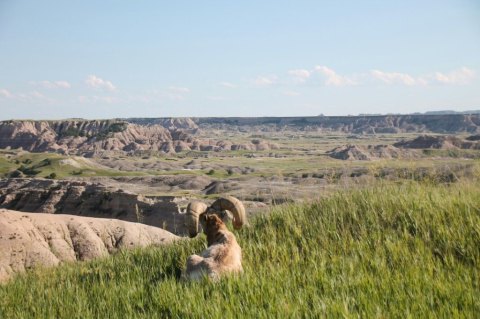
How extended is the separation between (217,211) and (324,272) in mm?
3460

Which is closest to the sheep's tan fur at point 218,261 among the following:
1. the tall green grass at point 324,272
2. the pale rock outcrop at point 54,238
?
the tall green grass at point 324,272

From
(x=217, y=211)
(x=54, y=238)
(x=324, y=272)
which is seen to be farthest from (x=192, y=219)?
(x=54, y=238)

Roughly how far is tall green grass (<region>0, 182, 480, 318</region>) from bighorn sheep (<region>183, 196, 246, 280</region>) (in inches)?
9.1

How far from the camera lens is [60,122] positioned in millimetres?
188750

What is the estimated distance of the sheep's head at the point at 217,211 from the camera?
8062 mm

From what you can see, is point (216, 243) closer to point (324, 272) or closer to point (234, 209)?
point (234, 209)

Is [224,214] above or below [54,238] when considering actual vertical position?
above

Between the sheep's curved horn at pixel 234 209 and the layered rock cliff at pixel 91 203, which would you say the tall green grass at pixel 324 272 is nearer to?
the sheep's curved horn at pixel 234 209

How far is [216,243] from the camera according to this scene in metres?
6.84

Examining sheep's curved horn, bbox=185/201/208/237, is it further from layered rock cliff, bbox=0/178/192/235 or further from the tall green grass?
layered rock cliff, bbox=0/178/192/235

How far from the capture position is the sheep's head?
317 inches

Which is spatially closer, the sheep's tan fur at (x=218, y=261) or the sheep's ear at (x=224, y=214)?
the sheep's tan fur at (x=218, y=261)

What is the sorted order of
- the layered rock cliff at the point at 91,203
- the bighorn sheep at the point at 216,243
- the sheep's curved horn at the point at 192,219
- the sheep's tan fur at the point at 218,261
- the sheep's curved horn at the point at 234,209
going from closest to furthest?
the sheep's tan fur at the point at 218,261, the bighorn sheep at the point at 216,243, the sheep's curved horn at the point at 192,219, the sheep's curved horn at the point at 234,209, the layered rock cliff at the point at 91,203

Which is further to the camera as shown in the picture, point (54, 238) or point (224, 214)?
point (54, 238)
